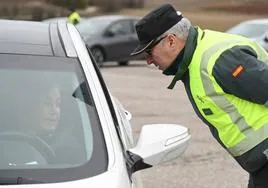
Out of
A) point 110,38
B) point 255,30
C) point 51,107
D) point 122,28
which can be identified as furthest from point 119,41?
point 51,107

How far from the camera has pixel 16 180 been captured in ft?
9.97

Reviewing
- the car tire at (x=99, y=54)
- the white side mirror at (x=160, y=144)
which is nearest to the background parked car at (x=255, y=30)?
the car tire at (x=99, y=54)

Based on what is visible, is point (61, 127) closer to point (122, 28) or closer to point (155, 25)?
point (155, 25)

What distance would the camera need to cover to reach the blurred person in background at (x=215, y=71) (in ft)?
11.5

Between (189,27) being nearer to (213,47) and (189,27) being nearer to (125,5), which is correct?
(213,47)

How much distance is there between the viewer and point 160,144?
3547 mm

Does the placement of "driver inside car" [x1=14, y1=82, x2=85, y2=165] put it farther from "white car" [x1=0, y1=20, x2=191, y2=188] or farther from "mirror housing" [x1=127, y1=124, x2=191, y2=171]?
"mirror housing" [x1=127, y1=124, x2=191, y2=171]

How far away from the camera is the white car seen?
3.20m

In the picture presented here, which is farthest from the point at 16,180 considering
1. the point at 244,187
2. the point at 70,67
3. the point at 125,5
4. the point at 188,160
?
the point at 125,5

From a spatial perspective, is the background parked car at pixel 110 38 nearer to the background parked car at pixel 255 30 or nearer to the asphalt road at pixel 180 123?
the asphalt road at pixel 180 123

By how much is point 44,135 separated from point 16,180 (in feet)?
1.90

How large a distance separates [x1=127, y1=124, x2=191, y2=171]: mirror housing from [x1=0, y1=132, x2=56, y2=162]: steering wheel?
400mm

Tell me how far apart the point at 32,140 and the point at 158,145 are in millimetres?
636

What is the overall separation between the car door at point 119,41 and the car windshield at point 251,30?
135 inches
